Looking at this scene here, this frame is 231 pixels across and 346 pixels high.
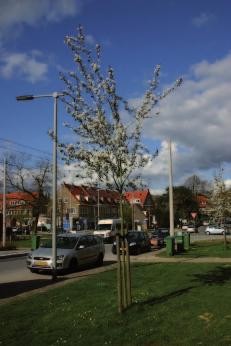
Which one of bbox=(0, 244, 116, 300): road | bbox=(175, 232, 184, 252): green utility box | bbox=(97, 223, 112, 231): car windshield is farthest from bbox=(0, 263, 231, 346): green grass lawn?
bbox=(97, 223, 112, 231): car windshield

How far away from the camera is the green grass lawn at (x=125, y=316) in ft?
22.3

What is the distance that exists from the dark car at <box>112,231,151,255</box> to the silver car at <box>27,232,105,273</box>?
7963mm

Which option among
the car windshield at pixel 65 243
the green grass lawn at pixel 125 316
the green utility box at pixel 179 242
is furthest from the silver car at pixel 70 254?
the green utility box at pixel 179 242

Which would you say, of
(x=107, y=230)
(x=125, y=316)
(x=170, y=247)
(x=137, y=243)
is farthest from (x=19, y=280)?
(x=107, y=230)

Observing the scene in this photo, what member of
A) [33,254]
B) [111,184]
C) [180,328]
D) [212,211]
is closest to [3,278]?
[33,254]

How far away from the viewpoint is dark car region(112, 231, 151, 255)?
2872 centimetres

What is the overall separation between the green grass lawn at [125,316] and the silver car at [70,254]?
5090 mm

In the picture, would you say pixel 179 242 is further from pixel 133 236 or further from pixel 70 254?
pixel 70 254

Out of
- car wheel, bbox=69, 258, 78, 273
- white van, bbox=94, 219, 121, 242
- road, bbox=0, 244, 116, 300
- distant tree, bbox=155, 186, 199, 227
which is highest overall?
distant tree, bbox=155, 186, 199, 227

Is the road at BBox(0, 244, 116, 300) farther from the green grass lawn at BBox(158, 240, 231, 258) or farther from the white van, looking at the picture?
the white van

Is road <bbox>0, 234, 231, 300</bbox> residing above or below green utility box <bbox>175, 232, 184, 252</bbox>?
below

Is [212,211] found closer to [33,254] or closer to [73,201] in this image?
[33,254]

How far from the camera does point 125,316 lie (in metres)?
8.09

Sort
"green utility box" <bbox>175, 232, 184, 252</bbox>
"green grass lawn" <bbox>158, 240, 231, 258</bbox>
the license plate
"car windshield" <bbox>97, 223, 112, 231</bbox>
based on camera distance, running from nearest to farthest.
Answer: the license plate, "green grass lawn" <bbox>158, 240, 231, 258</bbox>, "green utility box" <bbox>175, 232, 184, 252</bbox>, "car windshield" <bbox>97, 223, 112, 231</bbox>
